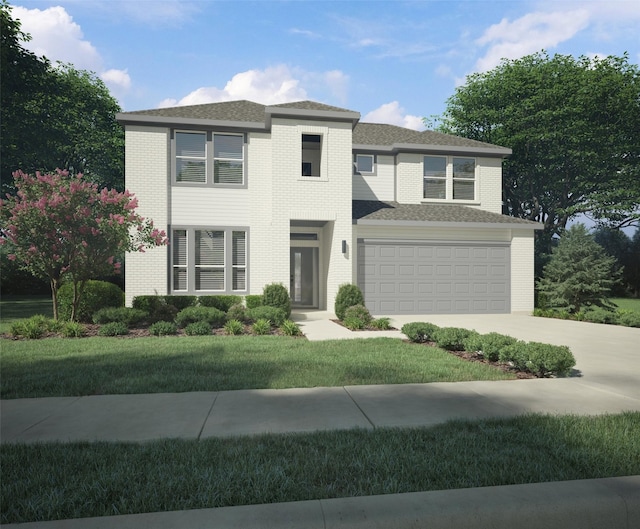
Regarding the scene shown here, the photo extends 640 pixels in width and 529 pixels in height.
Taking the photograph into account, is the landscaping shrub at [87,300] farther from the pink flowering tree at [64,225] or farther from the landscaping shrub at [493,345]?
the landscaping shrub at [493,345]

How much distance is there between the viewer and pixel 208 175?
14469 mm

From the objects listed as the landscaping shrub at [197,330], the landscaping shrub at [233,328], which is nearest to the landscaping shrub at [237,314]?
the landscaping shrub at [233,328]

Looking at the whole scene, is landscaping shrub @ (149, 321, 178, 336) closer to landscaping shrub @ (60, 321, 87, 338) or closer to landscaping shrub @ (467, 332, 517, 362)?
landscaping shrub @ (60, 321, 87, 338)

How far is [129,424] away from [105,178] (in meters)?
27.8

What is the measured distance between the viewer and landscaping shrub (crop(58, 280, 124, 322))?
38.4 ft

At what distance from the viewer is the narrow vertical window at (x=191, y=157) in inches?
567

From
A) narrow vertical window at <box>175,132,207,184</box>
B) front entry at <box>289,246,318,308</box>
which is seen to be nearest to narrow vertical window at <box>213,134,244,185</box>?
narrow vertical window at <box>175,132,207,184</box>

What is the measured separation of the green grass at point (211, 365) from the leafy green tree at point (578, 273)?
9.41m

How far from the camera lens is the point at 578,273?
573 inches

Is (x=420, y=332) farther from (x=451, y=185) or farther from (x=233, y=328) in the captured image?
→ (x=451, y=185)

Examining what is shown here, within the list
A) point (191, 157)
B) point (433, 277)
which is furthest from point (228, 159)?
point (433, 277)

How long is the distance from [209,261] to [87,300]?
13.0ft

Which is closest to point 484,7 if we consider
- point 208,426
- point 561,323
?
point 561,323

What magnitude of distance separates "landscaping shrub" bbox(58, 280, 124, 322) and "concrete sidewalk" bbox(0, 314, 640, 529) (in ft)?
24.6
